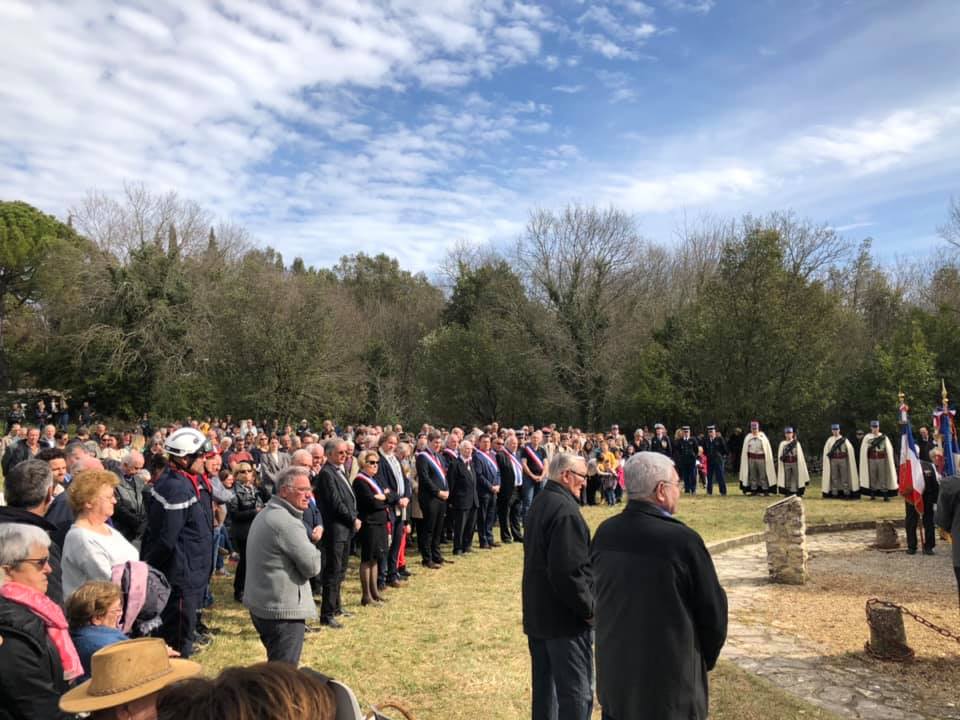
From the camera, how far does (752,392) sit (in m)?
24.4

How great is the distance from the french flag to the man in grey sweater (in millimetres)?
9092

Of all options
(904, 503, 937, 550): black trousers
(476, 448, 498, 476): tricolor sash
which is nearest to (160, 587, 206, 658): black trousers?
(476, 448, 498, 476): tricolor sash

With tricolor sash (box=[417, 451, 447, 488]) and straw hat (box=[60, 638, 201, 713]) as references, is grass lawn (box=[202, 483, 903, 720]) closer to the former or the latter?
tricolor sash (box=[417, 451, 447, 488])

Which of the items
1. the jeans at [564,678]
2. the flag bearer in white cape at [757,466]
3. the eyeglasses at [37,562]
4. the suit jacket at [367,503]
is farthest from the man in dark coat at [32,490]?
the flag bearer in white cape at [757,466]

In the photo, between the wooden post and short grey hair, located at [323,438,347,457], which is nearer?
the wooden post

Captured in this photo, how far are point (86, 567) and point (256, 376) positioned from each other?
2862cm

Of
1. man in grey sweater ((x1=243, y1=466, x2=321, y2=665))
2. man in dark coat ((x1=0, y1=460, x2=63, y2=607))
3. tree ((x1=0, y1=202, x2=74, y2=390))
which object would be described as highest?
tree ((x1=0, y1=202, x2=74, y2=390))

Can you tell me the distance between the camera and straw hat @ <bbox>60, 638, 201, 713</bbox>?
227 cm

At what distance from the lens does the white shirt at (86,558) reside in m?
4.12

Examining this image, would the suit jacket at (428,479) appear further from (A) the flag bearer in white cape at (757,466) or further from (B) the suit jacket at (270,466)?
(A) the flag bearer in white cape at (757,466)

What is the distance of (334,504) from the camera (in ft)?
25.6

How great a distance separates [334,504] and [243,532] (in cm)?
192

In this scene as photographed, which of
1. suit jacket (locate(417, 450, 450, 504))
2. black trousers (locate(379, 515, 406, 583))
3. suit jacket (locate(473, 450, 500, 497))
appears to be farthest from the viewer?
suit jacket (locate(473, 450, 500, 497))

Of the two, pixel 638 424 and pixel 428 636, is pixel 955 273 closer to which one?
pixel 638 424
